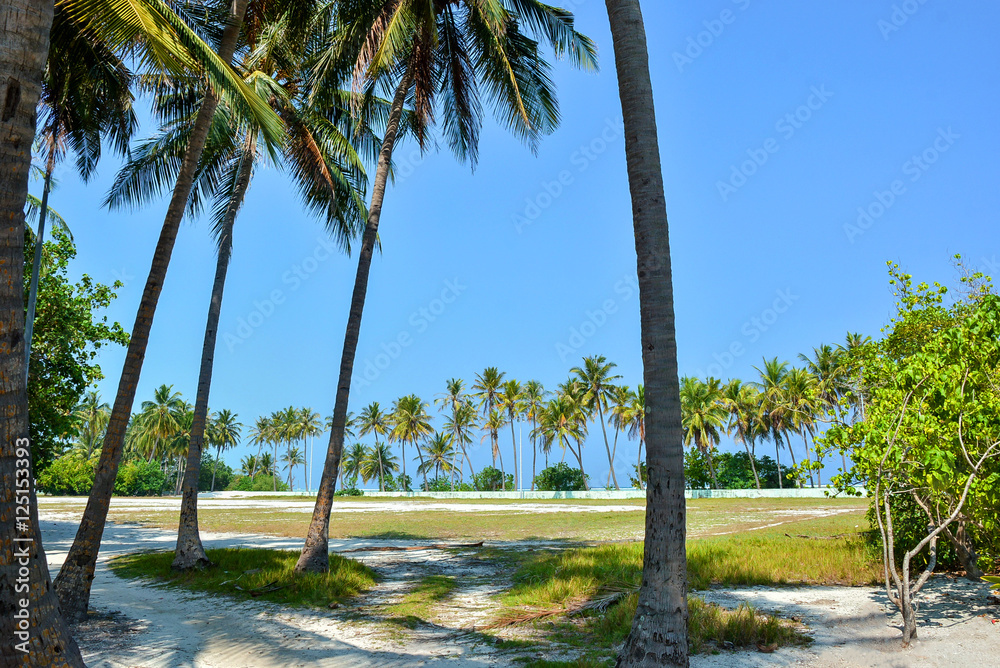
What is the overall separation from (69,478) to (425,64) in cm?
7336

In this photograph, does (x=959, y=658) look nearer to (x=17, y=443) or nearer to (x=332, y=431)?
(x=17, y=443)

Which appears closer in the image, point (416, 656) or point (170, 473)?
point (416, 656)

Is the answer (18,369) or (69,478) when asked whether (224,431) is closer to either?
(69,478)

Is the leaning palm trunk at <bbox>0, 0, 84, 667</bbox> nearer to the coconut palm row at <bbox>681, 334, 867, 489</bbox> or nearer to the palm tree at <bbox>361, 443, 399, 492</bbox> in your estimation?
the coconut palm row at <bbox>681, 334, 867, 489</bbox>

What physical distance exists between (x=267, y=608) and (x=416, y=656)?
3473 mm

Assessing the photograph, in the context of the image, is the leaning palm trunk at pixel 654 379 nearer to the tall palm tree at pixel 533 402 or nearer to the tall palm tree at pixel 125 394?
the tall palm tree at pixel 125 394

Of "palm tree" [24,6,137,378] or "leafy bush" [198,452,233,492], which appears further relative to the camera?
"leafy bush" [198,452,233,492]

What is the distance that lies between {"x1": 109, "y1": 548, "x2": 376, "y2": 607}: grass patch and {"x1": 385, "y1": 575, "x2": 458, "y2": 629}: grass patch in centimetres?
96

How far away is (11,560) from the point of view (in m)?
3.46

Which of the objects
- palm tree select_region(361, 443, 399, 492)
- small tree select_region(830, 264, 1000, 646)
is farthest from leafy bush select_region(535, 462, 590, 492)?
small tree select_region(830, 264, 1000, 646)

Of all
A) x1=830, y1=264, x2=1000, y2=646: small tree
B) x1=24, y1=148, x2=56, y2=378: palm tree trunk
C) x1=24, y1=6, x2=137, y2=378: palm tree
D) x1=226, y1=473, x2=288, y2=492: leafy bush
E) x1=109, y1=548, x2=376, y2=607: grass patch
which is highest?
x1=24, y1=6, x2=137, y2=378: palm tree

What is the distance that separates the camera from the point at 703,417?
58250 mm

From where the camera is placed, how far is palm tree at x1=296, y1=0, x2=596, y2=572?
11609mm

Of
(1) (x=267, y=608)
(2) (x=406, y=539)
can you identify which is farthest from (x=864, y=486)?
(2) (x=406, y=539)
